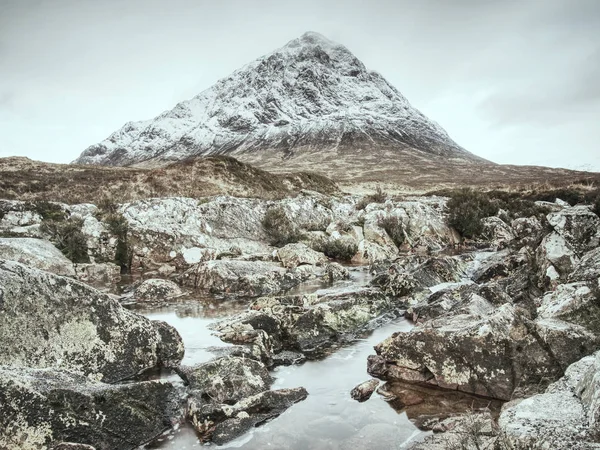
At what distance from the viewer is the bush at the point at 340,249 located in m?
22.8

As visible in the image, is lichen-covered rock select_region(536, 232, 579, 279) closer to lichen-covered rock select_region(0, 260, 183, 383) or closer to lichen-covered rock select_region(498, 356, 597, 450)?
lichen-covered rock select_region(498, 356, 597, 450)

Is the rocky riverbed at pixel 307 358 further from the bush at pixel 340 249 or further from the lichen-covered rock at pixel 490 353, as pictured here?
the bush at pixel 340 249

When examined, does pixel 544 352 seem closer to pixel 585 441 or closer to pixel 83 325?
pixel 585 441

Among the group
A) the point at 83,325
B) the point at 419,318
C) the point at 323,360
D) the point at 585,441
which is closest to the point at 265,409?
the point at 323,360

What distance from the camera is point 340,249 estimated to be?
74.8 ft

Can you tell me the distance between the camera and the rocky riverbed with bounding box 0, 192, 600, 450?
224 inches

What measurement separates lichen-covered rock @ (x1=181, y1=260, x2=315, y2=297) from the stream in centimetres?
464

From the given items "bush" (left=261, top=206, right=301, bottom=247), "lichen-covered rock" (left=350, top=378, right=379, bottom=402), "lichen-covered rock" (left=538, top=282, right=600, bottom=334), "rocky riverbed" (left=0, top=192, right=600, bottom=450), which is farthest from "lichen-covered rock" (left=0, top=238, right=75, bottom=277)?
"lichen-covered rock" (left=538, top=282, right=600, bottom=334)

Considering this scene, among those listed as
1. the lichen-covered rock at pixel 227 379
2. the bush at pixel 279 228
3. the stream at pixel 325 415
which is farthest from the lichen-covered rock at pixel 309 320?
the bush at pixel 279 228

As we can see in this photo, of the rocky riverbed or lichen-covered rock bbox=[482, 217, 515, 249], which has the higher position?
lichen-covered rock bbox=[482, 217, 515, 249]

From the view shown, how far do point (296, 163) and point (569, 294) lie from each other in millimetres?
135474

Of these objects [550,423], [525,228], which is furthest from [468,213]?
[550,423]

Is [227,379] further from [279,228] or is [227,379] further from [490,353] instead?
[279,228]

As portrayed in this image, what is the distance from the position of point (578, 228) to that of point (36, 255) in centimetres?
1902
